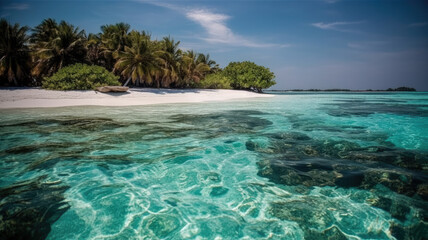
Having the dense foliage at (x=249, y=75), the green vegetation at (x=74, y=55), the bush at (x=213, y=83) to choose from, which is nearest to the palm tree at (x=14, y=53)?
the green vegetation at (x=74, y=55)

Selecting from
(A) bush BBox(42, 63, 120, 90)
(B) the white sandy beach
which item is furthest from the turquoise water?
(A) bush BBox(42, 63, 120, 90)

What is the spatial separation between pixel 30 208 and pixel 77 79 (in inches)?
860

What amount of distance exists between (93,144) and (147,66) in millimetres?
22598

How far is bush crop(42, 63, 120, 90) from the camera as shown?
19609 millimetres

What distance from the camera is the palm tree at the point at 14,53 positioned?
20.5m

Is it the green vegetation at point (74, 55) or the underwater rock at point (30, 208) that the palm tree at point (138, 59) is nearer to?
the green vegetation at point (74, 55)

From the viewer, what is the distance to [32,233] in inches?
86.0

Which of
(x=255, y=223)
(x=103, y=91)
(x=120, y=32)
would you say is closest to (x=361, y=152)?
(x=255, y=223)

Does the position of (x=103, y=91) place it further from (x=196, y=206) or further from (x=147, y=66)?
(x=196, y=206)

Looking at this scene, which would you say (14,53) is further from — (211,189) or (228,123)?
(211,189)

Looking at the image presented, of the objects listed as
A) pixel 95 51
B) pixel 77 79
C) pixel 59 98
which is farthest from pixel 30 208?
pixel 95 51

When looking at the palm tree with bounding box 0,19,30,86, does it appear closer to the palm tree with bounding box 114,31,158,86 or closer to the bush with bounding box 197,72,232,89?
the palm tree with bounding box 114,31,158,86

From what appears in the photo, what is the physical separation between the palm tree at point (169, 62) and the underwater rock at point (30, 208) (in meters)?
25.7

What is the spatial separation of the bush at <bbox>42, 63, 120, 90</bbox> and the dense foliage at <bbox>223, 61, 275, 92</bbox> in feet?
95.2
